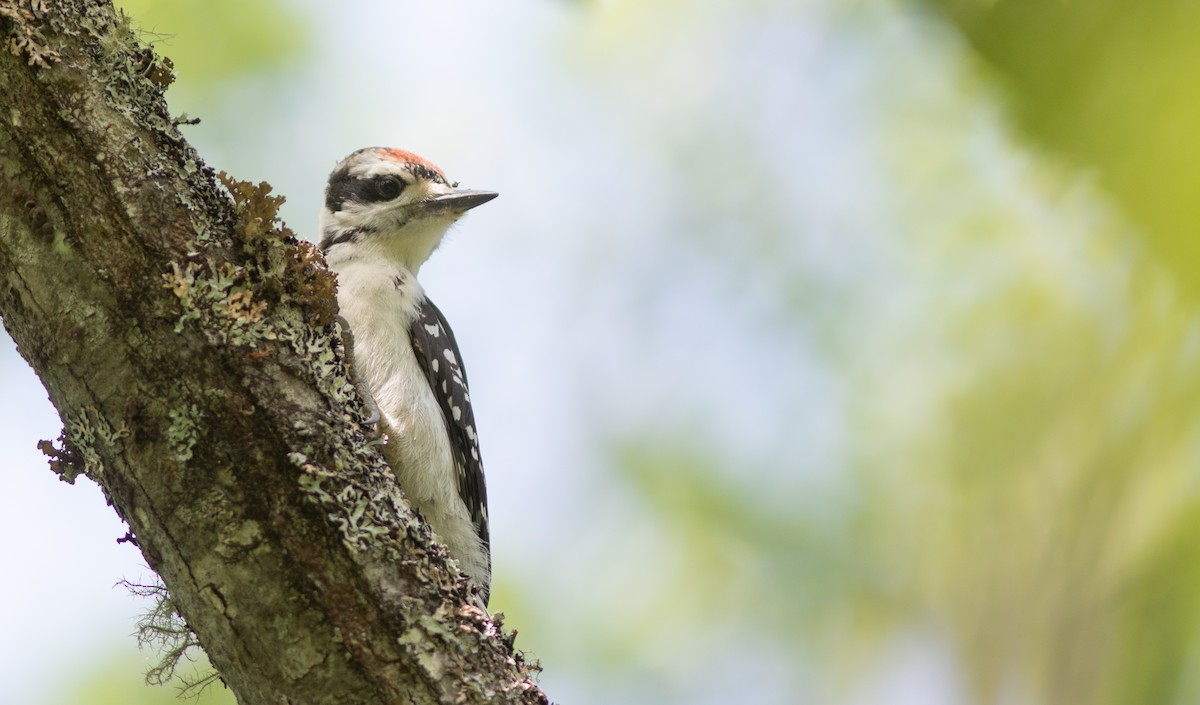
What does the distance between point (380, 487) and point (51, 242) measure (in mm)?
879

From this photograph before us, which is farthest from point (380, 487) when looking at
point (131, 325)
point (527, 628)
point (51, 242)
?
point (527, 628)

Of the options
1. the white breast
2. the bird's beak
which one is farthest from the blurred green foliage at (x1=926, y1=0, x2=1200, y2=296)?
the white breast

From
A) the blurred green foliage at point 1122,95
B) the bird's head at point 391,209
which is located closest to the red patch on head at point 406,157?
the bird's head at point 391,209

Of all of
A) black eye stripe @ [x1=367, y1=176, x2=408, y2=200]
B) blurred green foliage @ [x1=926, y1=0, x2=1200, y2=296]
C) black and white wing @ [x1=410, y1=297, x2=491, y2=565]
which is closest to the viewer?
blurred green foliage @ [x1=926, y1=0, x2=1200, y2=296]

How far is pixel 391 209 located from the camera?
200 inches

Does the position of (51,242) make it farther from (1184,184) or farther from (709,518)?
(709,518)

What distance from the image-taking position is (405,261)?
16.7ft

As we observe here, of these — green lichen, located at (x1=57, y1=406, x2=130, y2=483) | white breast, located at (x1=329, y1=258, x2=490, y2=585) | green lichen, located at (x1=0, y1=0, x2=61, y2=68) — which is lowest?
green lichen, located at (x1=57, y1=406, x2=130, y2=483)

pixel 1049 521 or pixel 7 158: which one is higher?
pixel 1049 521

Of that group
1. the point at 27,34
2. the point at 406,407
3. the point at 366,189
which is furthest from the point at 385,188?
the point at 27,34

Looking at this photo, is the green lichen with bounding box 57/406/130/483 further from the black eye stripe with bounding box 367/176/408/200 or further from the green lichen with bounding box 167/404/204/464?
the black eye stripe with bounding box 367/176/408/200

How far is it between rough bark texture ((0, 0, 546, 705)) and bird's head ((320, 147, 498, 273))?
2453mm

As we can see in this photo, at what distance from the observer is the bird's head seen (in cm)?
503

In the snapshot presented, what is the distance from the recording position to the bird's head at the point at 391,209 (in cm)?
503
